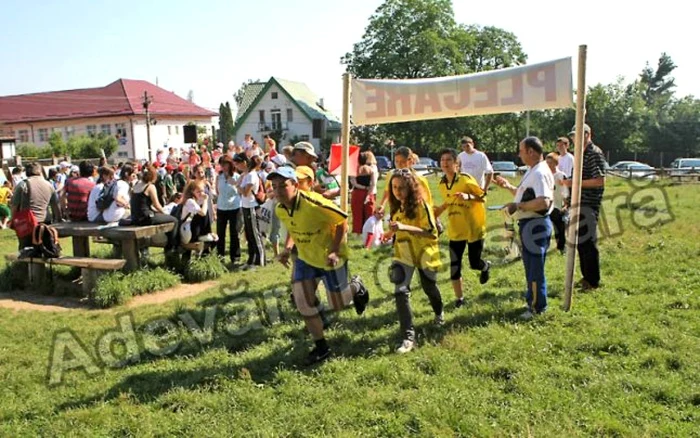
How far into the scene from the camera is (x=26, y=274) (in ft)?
27.9

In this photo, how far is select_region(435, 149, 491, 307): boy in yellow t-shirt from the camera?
6074mm

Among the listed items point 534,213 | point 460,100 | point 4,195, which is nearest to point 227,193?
point 460,100

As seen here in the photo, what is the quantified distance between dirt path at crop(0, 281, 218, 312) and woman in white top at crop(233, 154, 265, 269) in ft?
3.25

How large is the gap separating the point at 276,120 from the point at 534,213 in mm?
53432

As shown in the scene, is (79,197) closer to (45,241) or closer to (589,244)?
(45,241)

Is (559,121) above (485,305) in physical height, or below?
above

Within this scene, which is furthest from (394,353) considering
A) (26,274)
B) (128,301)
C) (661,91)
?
(661,91)

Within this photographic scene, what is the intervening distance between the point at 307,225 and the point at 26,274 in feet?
18.5

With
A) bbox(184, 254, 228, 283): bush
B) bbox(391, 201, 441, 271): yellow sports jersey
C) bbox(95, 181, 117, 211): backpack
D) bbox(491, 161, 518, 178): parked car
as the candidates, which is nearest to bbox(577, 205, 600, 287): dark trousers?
bbox(391, 201, 441, 271): yellow sports jersey

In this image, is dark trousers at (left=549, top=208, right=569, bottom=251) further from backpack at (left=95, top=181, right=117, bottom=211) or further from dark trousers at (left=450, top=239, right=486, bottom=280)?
backpack at (left=95, top=181, right=117, bottom=211)

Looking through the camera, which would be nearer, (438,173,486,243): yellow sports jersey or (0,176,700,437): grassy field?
(0,176,700,437): grassy field

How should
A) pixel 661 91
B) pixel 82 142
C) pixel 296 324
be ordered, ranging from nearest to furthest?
pixel 296 324 < pixel 82 142 < pixel 661 91

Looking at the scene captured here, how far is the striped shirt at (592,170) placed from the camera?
6535mm

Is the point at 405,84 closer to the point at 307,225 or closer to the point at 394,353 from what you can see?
the point at 307,225
